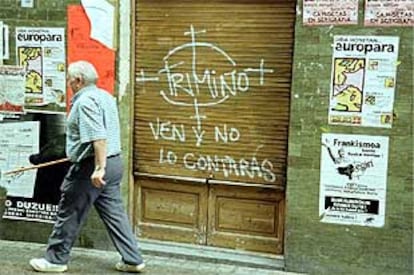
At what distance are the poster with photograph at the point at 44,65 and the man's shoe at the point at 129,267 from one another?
1.48 metres

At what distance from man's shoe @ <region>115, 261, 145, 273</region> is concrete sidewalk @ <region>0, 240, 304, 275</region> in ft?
0.17

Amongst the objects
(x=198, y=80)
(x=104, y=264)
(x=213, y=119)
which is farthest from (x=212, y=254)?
(x=198, y=80)

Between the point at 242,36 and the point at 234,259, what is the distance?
185 cm

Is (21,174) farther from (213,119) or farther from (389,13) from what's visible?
(389,13)

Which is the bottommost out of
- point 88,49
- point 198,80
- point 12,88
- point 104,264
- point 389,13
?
point 104,264

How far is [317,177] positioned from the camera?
5.64m

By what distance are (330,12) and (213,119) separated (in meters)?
1.30

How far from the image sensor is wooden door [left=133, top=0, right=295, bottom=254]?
5.79m

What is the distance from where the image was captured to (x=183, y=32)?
235 inches

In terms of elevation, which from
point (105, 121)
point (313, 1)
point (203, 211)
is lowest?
point (203, 211)

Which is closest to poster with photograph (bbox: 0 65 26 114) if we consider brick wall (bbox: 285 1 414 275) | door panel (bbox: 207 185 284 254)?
door panel (bbox: 207 185 284 254)

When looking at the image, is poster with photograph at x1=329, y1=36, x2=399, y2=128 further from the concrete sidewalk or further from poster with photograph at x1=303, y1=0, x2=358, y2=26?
the concrete sidewalk

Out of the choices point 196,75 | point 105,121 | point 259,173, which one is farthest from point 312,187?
point 105,121

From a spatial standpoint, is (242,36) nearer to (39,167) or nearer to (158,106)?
(158,106)
